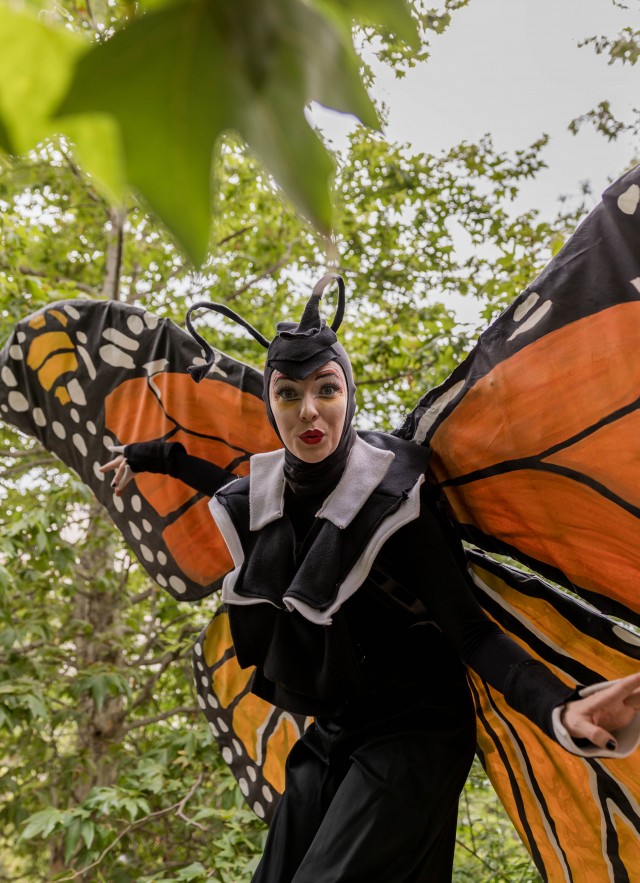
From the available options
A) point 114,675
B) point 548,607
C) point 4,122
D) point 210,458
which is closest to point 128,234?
point 114,675

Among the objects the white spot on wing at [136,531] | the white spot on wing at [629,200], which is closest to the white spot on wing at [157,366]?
the white spot on wing at [136,531]

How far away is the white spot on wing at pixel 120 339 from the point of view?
5.54 ft

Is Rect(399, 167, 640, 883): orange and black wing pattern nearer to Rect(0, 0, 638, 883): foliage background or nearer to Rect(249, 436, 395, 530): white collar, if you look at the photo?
A: Rect(249, 436, 395, 530): white collar

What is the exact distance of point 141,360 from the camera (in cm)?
168

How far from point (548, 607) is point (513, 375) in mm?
338

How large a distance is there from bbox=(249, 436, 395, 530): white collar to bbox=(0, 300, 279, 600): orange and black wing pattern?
26 centimetres

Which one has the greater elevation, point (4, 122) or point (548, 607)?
point (4, 122)

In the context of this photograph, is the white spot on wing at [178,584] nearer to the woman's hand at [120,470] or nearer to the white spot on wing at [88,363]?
the woman's hand at [120,470]

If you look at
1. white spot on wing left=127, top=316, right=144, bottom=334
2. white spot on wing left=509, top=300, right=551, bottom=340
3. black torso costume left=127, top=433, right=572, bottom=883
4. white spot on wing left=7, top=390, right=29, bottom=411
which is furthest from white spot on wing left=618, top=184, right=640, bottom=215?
white spot on wing left=7, top=390, right=29, bottom=411

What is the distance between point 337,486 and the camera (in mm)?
1178

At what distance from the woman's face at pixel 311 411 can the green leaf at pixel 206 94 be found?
3.07 ft

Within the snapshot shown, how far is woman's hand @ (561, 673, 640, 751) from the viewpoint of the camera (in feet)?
2.81

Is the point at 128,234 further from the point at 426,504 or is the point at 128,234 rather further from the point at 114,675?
the point at 426,504

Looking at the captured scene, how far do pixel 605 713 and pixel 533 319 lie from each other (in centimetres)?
50
